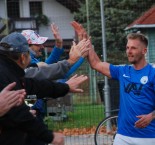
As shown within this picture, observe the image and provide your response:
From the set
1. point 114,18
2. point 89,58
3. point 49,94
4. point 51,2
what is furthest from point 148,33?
point 51,2

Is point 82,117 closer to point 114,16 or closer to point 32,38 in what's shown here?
point 32,38

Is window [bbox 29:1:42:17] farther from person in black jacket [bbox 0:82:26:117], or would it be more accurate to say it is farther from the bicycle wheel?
person in black jacket [bbox 0:82:26:117]

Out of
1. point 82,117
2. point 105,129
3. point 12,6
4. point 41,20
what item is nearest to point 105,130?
point 105,129

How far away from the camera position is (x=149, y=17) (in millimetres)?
19094

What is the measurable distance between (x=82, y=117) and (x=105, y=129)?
3.86 feet

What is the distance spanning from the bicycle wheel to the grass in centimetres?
106

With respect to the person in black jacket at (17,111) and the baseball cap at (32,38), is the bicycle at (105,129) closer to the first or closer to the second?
the baseball cap at (32,38)

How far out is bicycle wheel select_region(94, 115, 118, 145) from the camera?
10250 mm

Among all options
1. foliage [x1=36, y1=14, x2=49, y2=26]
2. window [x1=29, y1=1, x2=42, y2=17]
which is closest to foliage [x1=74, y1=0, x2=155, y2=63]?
foliage [x1=36, y1=14, x2=49, y2=26]

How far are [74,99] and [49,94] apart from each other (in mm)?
7044

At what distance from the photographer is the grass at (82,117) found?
1153 cm

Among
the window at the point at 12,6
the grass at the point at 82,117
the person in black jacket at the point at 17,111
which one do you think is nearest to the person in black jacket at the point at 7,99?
the person in black jacket at the point at 17,111

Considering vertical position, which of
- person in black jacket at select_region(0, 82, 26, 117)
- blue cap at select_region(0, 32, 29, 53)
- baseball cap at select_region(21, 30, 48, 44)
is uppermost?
blue cap at select_region(0, 32, 29, 53)

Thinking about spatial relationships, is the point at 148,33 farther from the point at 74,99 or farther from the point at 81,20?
the point at 81,20
